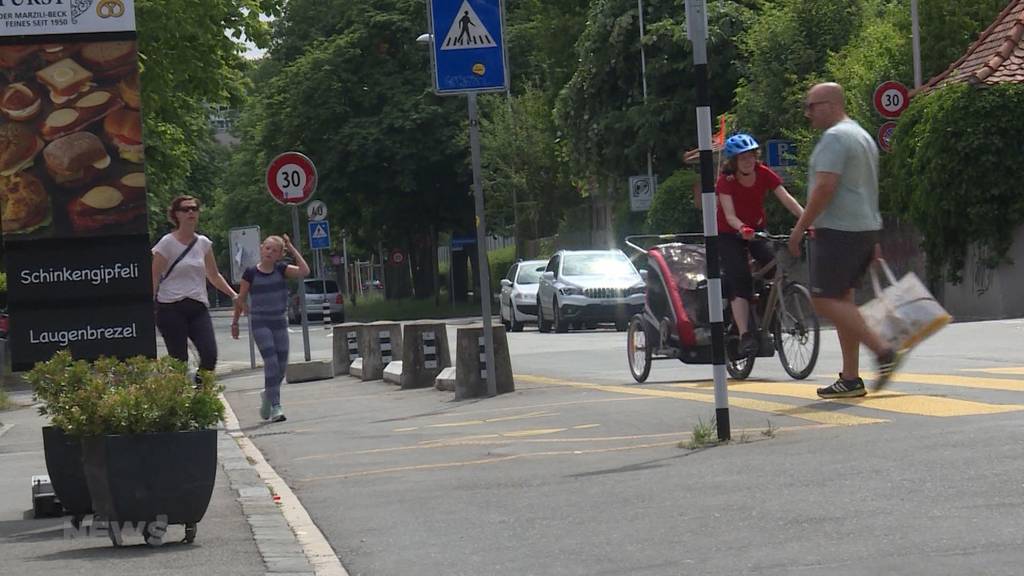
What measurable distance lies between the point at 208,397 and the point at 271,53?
6659cm

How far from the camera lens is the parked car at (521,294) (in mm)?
39719

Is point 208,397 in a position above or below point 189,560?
above

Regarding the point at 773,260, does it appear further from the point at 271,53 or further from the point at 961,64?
the point at 271,53

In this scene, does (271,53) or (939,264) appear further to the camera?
(271,53)

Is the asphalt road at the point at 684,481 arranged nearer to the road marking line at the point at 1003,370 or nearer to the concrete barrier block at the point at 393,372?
the road marking line at the point at 1003,370

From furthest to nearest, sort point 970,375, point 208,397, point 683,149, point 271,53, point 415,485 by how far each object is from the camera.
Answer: point 271,53 < point 683,149 < point 970,375 < point 415,485 < point 208,397

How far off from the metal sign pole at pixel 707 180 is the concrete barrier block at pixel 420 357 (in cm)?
994

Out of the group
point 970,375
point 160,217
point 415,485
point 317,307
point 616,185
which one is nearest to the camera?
point 415,485

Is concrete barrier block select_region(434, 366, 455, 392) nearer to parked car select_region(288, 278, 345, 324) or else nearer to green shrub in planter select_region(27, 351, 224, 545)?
green shrub in planter select_region(27, 351, 224, 545)

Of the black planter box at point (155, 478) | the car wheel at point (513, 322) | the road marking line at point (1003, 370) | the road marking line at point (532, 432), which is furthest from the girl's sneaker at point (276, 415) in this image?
the car wheel at point (513, 322)

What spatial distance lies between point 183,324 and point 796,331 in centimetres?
450

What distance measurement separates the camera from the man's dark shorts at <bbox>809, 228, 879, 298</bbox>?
10750 mm

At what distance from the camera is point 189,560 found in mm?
7344

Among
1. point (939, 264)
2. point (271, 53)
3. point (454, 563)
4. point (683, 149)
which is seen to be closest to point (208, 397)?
point (454, 563)
